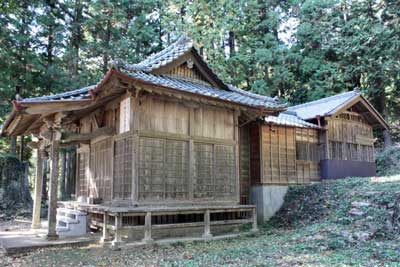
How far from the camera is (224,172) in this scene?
11109 mm

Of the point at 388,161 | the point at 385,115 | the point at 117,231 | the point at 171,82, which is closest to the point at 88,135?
the point at 171,82

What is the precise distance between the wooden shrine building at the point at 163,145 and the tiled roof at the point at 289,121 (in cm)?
9

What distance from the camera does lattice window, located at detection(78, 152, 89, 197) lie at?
41.6ft

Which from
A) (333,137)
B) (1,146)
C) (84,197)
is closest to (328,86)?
(333,137)

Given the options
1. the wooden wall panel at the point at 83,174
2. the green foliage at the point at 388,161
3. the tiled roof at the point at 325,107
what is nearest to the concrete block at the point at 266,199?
the tiled roof at the point at 325,107

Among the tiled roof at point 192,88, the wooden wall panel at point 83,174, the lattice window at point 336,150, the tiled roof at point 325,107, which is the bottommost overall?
the wooden wall panel at point 83,174

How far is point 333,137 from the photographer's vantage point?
15727 mm

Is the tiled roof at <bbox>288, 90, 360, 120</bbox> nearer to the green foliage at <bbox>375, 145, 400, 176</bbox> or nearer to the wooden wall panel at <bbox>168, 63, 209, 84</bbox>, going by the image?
the green foliage at <bbox>375, 145, 400, 176</bbox>

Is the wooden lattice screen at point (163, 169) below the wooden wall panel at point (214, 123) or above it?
below

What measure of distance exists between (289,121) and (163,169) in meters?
6.68

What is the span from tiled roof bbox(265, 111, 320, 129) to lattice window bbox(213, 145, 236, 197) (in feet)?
9.05

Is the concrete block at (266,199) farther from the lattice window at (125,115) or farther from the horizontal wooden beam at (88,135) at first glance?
the horizontal wooden beam at (88,135)

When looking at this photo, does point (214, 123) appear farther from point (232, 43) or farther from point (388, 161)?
point (232, 43)

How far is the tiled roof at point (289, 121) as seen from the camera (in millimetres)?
13591
